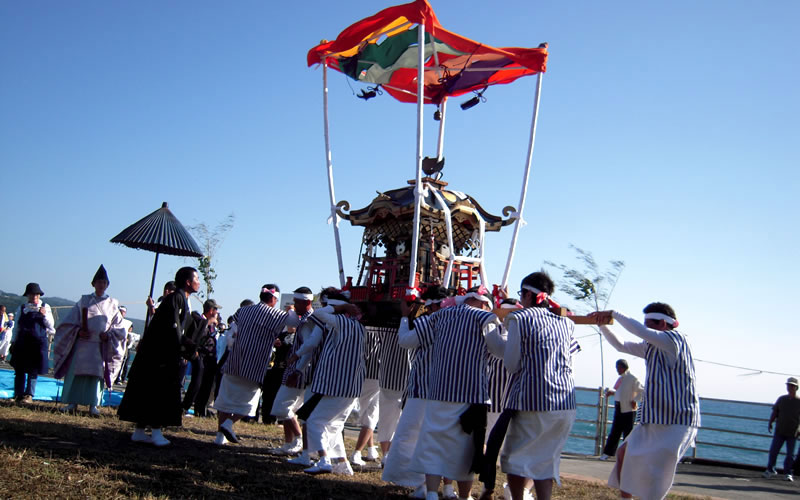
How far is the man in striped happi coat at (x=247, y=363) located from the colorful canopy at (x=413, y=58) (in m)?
4.41

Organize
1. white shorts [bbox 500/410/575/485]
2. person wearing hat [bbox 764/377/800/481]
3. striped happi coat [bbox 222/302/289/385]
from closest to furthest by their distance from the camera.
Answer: white shorts [bbox 500/410/575/485] → striped happi coat [bbox 222/302/289/385] → person wearing hat [bbox 764/377/800/481]

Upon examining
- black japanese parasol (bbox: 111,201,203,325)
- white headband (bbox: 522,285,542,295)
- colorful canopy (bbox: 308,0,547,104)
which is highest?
colorful canopy (bbox: 308,0,547,104)

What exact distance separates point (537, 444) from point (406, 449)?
110cm

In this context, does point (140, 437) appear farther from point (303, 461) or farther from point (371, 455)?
point (371, 455)

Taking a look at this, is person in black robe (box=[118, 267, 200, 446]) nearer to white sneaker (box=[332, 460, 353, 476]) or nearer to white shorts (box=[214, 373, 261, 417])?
white shorts (box=[214, 373, 261, 417])

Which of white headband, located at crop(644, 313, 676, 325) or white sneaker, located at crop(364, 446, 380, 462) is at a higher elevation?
white headband, located at crop(644, 313, 676, 325)

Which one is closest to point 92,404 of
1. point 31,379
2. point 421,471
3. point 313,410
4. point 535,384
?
point 31,379

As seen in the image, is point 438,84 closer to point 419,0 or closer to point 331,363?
point 419,0

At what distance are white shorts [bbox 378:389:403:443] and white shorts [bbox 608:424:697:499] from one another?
2635 millimetres

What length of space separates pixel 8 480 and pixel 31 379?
574 centimetres

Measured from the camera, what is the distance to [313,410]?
5.56m

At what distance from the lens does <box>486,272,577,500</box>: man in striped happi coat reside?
428 cm

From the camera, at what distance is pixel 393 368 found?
6.73 m

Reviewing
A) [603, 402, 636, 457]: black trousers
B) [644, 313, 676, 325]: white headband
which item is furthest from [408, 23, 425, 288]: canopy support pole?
[603, 402, 636, 457]: black trousers
